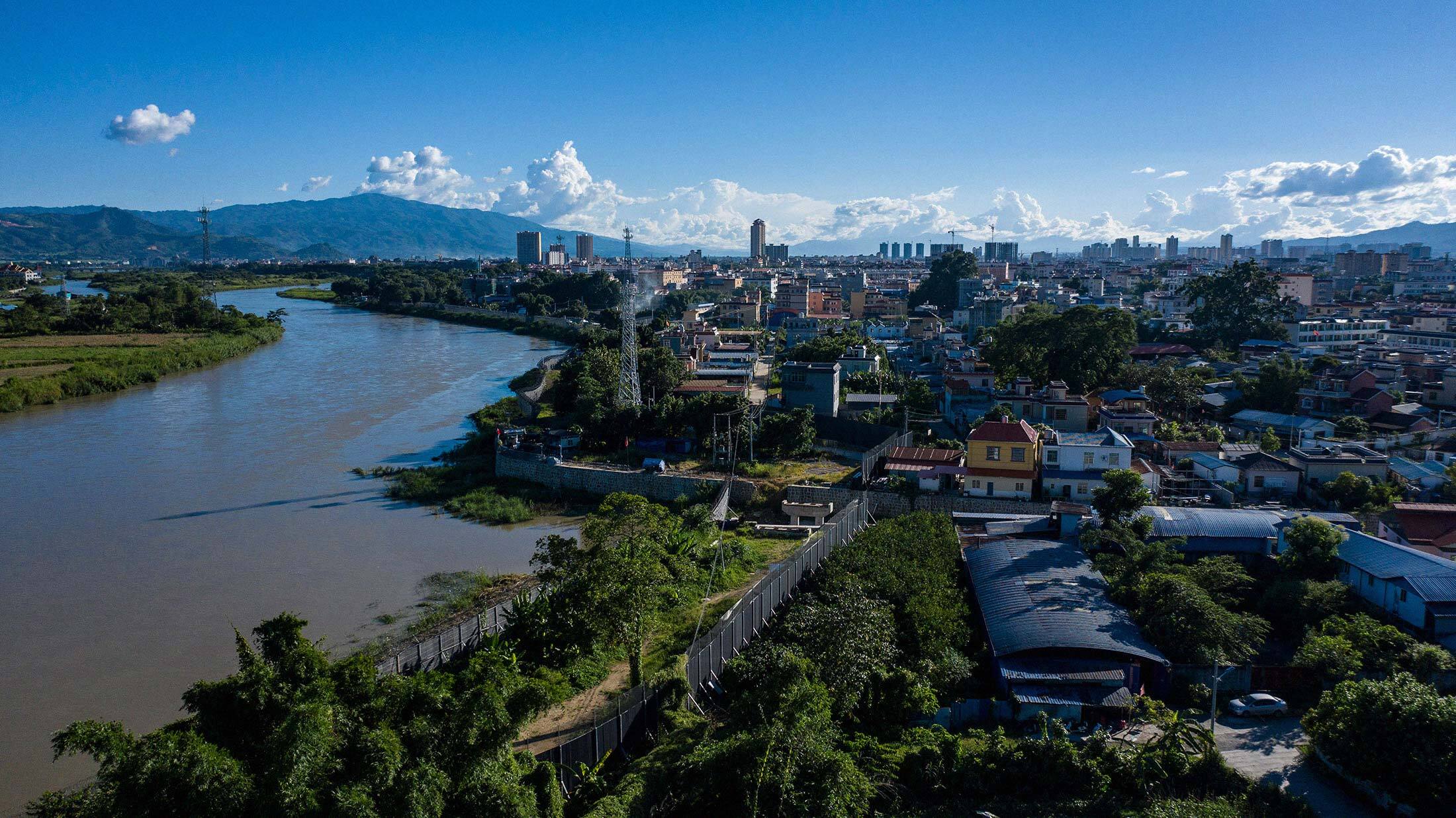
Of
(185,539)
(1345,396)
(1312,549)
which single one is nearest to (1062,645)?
(1312,549)

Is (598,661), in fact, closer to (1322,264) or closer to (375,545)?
(375,545)

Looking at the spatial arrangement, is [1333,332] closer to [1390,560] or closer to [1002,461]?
[1002,461]

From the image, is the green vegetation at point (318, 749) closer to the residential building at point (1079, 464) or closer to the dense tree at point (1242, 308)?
Answer: the residential building at point (1079, 464)

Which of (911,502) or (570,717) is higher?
(911,502)

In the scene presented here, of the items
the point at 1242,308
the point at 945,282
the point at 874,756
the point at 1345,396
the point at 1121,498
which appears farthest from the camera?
the point at 945,282

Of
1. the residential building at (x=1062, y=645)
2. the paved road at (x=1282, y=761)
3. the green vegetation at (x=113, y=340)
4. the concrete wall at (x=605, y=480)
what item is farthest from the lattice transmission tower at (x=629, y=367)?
the green vegetation at (x=113, y=340)

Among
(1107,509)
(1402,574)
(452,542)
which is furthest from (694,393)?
(1402,574)

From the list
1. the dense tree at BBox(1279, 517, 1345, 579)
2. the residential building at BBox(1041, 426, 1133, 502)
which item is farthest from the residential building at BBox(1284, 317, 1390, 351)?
the dense tree at BBox(1279, 517, 1345, 579)

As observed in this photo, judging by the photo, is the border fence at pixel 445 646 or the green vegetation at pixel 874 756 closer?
the green vegetation at pixel 874 756
